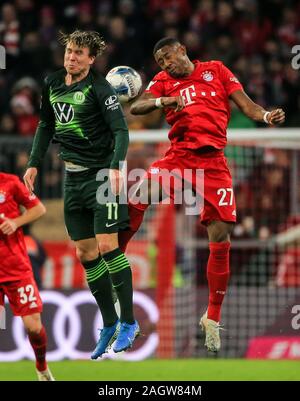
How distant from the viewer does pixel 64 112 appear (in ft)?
36.6

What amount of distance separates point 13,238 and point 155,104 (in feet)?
8.30

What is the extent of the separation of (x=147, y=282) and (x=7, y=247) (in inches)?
183

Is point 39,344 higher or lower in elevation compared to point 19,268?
lower

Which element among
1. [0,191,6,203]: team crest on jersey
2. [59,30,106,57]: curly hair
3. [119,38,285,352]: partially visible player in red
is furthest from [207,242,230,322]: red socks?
[0,191,6,203]: team crest on jersey

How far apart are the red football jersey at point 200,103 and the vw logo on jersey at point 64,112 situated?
816mm

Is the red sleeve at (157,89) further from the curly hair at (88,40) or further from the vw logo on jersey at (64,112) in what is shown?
the vw logo on jersey at (64,112)

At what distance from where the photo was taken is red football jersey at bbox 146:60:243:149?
37.2ft

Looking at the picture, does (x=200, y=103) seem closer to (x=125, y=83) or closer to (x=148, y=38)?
(x=125, y=83)

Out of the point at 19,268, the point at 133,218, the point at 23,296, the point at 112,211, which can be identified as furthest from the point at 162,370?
the point at 112,211

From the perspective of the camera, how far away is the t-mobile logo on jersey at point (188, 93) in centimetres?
1134

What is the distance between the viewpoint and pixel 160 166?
11.4 m

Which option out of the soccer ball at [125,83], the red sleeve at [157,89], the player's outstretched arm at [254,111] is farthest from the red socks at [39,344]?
the player's outstretched arm at [254,111]

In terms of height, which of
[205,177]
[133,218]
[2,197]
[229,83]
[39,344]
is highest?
[229,83]
